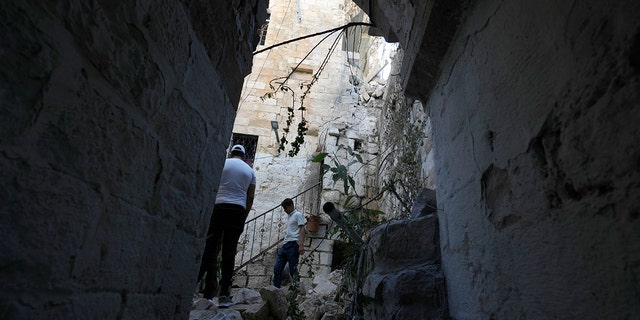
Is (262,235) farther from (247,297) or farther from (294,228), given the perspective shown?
(247,297)

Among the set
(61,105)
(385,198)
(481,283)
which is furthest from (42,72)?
(385,198)

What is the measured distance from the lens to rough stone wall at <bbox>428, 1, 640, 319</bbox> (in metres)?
0.69

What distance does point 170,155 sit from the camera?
1197 millimetres

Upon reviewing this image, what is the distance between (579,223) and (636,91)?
1.04 feet

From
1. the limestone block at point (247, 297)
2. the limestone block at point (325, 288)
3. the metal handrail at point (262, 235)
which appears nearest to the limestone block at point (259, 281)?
the metal handrail at point (262, 235)

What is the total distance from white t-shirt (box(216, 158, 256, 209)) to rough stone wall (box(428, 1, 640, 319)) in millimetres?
1983

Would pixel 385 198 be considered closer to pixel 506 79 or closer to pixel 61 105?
pixel 506 79

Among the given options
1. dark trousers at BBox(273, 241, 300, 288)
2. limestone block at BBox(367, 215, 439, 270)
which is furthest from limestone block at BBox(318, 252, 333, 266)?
limestone block at BBox(367, 215, 439, 270)

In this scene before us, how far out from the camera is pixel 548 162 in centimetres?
91

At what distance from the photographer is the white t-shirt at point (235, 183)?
2967 millimetres

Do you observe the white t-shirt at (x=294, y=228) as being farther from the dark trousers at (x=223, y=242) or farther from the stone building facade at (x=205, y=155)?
→ the stone building facade at (x=205, y=155)

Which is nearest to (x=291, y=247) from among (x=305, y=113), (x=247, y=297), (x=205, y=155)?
(x=247, y=297)

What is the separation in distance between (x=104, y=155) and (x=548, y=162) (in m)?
1.17

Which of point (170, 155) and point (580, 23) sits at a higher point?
point (580, 23)
